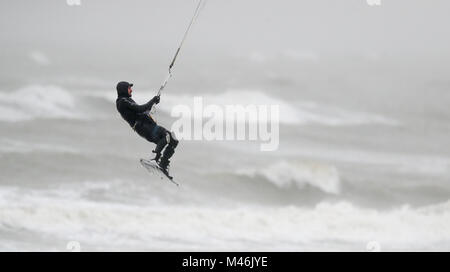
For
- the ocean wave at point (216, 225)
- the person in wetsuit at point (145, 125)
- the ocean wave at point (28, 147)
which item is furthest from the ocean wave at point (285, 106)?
the person in wetsuit at point (145, 125)

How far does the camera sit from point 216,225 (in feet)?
53.4

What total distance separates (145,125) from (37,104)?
1816 cm

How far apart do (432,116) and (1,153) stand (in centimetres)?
1507

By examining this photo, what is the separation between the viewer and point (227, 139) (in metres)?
24.7

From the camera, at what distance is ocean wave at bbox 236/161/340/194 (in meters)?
20.6

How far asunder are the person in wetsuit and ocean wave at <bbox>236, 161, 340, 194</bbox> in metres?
11.4

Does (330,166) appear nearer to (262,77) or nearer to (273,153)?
(273,153)

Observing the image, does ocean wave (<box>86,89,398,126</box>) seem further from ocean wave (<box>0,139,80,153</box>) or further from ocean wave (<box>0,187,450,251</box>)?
ocean wave (<box>0,187,450,251</box>)

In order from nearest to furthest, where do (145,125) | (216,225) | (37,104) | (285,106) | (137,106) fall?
(137,106), (145,125), (216,225), (37,104), (285,106)

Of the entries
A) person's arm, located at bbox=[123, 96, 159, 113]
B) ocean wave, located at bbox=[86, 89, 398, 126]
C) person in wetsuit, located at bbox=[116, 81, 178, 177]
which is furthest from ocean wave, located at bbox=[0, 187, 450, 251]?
ocean wave, located at bbox=[86, 89, 398, 126]

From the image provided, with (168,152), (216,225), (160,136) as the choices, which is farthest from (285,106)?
(168,152)

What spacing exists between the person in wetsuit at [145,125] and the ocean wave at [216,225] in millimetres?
4890

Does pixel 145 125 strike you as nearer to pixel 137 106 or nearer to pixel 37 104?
pixel 137 106

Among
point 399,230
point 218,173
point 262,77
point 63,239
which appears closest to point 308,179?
point 218,173
